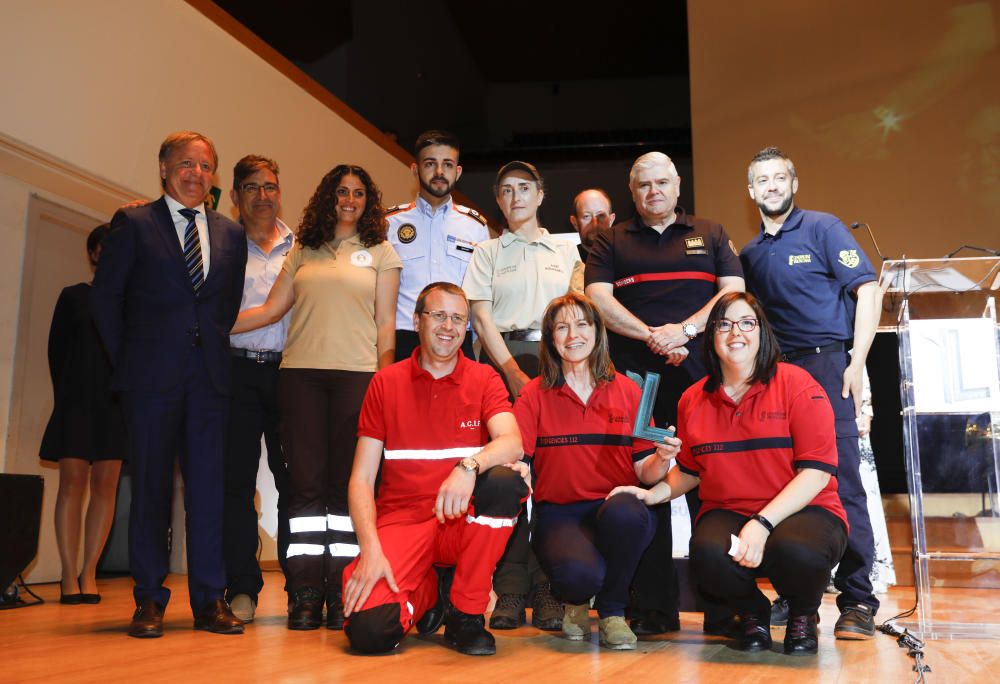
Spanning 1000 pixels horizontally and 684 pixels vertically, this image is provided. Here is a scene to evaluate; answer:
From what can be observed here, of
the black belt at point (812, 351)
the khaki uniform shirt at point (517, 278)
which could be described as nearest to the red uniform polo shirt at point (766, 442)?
the black belt at point (812, 351)

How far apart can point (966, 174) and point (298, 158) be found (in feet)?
15.5

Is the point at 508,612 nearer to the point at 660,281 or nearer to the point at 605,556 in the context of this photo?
the point at 605,556

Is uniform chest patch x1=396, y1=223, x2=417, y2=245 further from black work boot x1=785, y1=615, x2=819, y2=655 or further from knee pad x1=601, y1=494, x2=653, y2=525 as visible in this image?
black work boot x1=785, y1=615, x2=819, y2=655

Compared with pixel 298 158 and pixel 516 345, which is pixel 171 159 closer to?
pixel 516 345

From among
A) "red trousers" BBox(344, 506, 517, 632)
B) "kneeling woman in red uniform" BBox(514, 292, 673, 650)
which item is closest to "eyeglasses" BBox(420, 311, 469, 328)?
"kneeling woman in red uniform" BBox(514, 292, 673, 650)

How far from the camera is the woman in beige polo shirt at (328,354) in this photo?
289 cm

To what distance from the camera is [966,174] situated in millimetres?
6348

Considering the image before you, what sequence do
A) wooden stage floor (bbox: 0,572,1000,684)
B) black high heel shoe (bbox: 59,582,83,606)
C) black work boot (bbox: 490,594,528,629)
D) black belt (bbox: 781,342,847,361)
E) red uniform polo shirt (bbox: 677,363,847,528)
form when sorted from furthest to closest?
1. black high heel shoe (bbox: 59,582,83,606)
2. black belt (bbox: 781,342,847,361)
3. black work boot (bbox: 490,594,528,629)
4. red uniform polo shirt (bbox: 677,363,847,528)
5. wooden stage floor (bbox: 0,572,1000,684)

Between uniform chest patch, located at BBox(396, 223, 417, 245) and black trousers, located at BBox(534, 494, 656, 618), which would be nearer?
black trousers, located at BBox(534, 494, 656, 618)

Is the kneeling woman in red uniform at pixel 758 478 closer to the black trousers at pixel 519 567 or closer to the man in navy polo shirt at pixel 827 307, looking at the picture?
the man in navy polo shirt at pixel 827 307

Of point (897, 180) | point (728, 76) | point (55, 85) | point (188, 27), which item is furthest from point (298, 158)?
point (897, 180)

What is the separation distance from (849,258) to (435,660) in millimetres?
1861

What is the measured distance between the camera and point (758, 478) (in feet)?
8.23

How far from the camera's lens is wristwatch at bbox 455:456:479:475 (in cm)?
239
